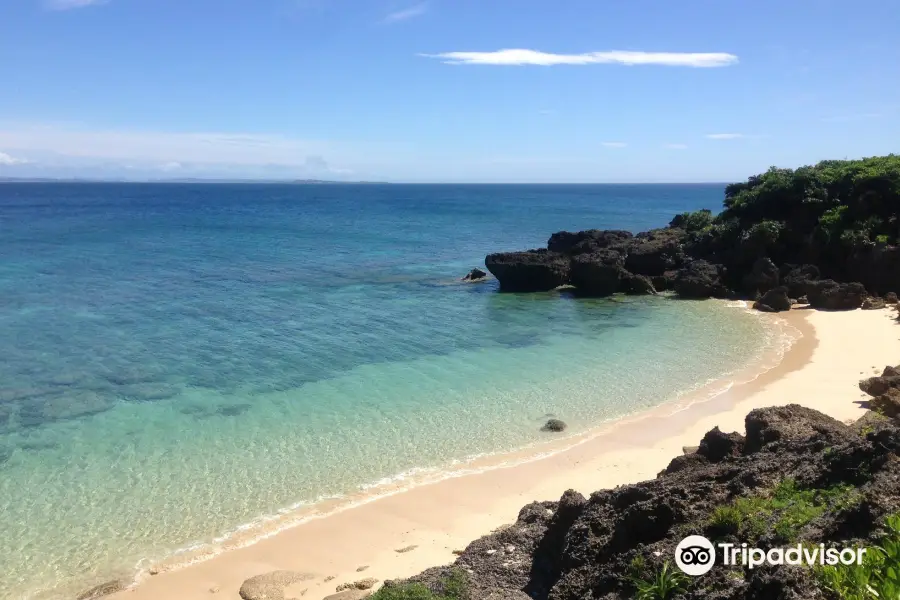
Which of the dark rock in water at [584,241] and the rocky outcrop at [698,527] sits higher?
the dark rock in water at [584,241]

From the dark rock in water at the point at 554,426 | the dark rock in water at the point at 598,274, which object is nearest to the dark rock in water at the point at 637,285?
the dark rock in water at the point at 598,274

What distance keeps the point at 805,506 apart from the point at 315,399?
1448 cm

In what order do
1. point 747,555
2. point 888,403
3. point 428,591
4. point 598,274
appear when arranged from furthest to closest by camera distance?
point 598,274, point 888,403, point 428,591, point 747,555

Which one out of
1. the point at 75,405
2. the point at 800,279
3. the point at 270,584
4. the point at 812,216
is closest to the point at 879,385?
the point at 270,584

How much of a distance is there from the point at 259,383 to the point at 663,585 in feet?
53.1

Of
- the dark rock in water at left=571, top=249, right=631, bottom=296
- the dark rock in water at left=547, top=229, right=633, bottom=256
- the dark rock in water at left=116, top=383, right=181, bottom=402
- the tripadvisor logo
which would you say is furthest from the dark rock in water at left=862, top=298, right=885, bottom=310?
the dark rock in water at left=116, top=383, right=181, bottom=402

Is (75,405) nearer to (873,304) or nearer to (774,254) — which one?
(873,304)

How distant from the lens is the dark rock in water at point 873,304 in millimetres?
29062

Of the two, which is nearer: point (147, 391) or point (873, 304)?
point (147, 391)

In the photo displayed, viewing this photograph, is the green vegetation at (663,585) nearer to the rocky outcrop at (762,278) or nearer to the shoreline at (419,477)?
the shoreline at (419,477)

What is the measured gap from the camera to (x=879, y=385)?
16781 millimetres

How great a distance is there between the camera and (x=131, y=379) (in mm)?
21109

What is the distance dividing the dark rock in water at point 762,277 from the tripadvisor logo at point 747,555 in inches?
1186

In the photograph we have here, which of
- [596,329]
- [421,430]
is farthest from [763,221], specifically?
[421,430]
